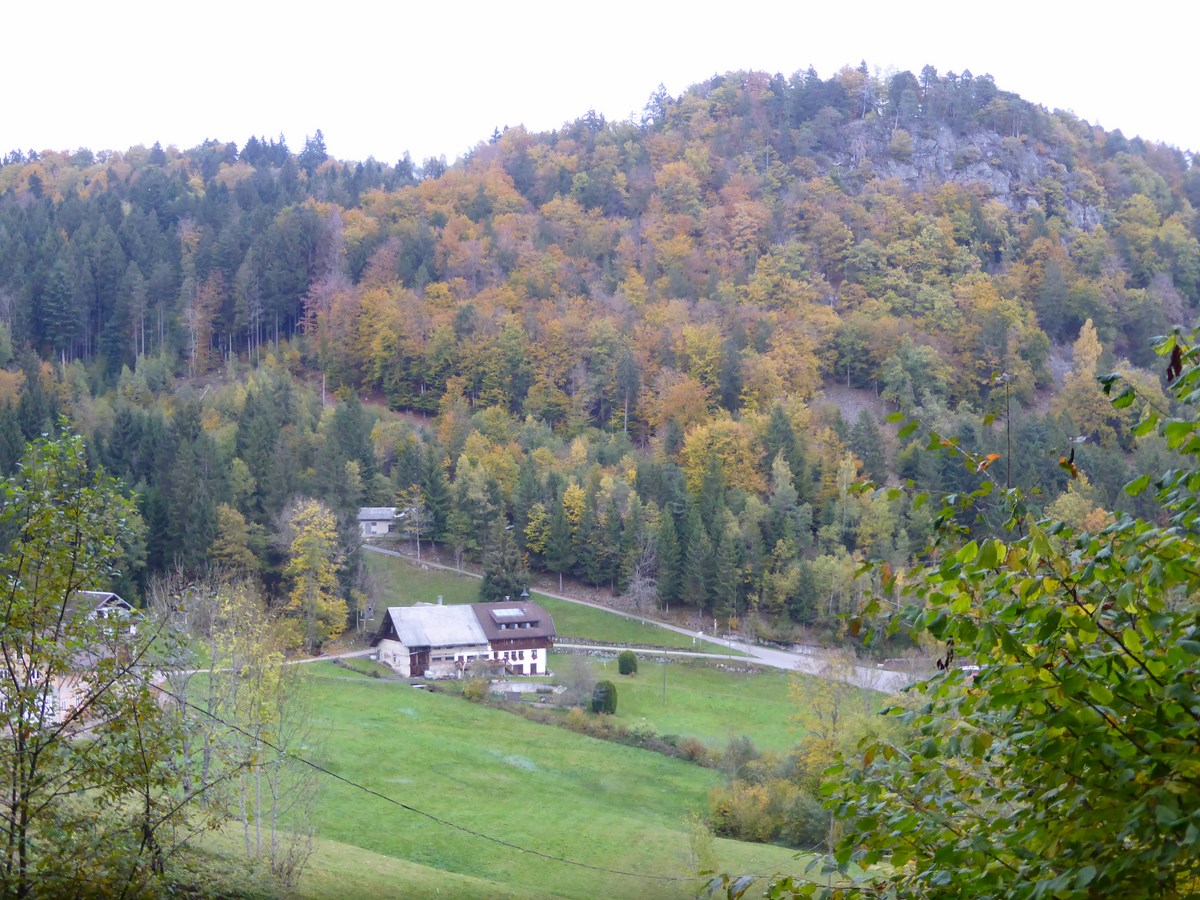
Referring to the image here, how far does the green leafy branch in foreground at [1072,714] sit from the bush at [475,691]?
30279mm

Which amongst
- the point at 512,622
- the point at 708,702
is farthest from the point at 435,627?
the point at 708,702

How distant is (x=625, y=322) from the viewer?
79.1m

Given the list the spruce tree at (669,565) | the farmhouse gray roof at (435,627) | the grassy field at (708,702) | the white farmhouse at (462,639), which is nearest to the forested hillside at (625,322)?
the spruce tree at (669,565)

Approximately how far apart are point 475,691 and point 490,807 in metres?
9.32

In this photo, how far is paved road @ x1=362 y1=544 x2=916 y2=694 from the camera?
2744 cm

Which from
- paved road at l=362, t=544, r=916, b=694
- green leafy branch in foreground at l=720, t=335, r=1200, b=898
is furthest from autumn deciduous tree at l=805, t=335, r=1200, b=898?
paved road at l=362, t=544, r=916, b=694

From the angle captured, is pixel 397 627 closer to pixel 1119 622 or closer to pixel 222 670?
pixel 222 670

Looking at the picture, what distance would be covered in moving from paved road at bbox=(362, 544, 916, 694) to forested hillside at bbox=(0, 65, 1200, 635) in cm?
193

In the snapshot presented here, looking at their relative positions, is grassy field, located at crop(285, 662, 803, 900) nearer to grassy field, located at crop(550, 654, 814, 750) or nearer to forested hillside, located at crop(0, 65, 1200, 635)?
grassy field, located at crop(550, 654, 814, 750)

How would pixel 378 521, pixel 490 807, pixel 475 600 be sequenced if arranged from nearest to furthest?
pixel 490 807 → pixel 475 600 → pixel 378 521

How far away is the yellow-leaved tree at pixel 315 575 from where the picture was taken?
3812 centimetres

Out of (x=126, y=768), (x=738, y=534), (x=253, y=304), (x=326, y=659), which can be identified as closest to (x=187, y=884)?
(x=126, y=768)

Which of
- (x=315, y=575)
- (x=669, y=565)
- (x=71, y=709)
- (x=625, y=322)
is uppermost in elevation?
(x=625, y=322)

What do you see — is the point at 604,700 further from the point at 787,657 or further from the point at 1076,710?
the point at 1076,710
